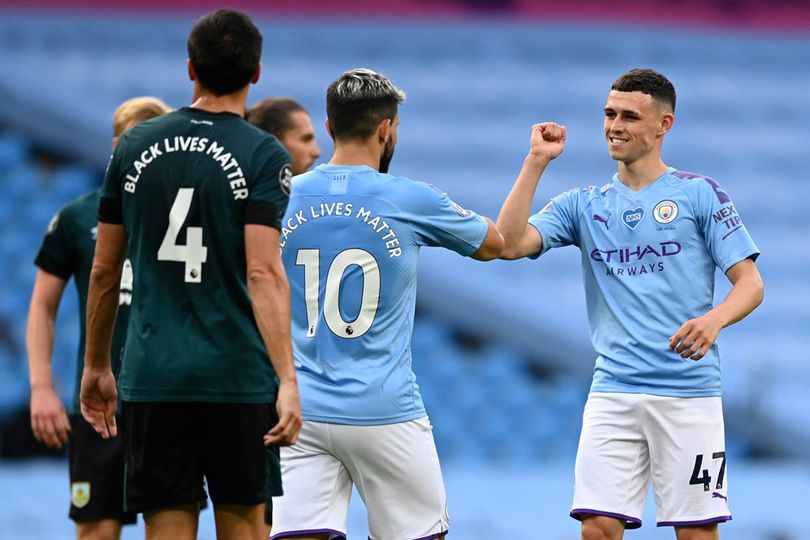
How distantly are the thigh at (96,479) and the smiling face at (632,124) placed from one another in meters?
1.99

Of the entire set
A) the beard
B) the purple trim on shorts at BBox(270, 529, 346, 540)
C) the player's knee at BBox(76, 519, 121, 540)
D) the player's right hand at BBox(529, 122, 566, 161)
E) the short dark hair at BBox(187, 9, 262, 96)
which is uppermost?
the short dark hair at BBox(187, 9, 262, 96)

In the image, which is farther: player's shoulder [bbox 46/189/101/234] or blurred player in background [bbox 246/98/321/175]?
blurred player in background [bbox 246/98/321/175]

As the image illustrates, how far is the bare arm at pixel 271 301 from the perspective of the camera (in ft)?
A: 10.5

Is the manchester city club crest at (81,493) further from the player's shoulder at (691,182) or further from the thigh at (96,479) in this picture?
the player's shoulder at (691,182)

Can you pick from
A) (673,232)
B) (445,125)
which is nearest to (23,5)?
(445,125)

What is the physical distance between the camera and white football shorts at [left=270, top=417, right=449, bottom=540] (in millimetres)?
3869

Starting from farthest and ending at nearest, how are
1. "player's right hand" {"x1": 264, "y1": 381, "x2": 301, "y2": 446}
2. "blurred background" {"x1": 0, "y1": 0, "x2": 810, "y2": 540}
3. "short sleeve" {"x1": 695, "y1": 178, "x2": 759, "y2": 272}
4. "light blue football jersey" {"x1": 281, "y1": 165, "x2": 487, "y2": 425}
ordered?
1. "blurred background" {"x1": 0, "y1": 0, "x2": 810, "y2": 540}
2. "short sleeve" {"x1": 695, "y1": 178, "x2": 759, "y2": 272}
3. "light blue football jersey" {"x1": 281, "y1": 165, "x2": 487, "y2": 425}
4. "player's right hand" {"x1": 264, "y1": 381, "x2": 301, "y2": 446}

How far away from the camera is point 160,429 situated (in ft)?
11.0

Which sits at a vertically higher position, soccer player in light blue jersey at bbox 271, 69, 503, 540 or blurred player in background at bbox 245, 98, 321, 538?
blurred player in background at bbox 245, 98, 321, 538

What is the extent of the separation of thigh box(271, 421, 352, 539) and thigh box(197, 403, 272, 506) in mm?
517

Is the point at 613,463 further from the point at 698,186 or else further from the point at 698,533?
the point at 698,186

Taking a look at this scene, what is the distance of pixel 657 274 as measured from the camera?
173 inches

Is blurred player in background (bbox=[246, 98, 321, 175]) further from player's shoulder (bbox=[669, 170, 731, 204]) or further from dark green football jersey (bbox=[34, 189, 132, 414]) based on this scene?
player's shoulder (bbox=[669, 170, 731, 204])

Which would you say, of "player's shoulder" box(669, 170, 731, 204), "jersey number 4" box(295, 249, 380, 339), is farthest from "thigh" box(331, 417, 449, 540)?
"player's shoulder" box(669, 170, 731, 204)
